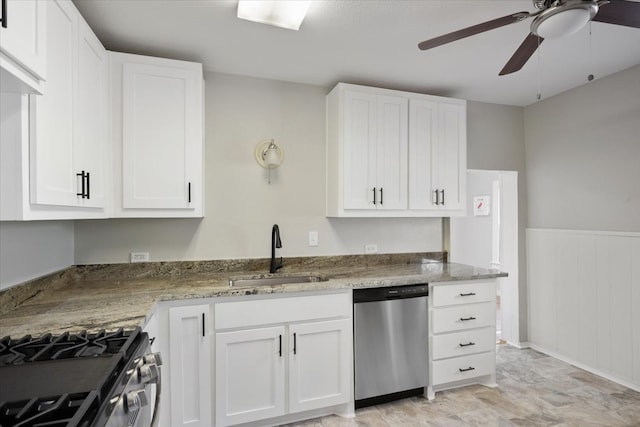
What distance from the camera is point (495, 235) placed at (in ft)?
13.5

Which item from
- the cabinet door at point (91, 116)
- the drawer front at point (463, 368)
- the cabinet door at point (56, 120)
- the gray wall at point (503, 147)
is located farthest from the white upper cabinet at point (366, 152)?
the cabinet door at point (56, 120)

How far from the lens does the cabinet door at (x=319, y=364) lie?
2.10 meters

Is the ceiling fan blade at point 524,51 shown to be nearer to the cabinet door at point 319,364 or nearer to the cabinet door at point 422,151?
the cabinet door at point 422,151

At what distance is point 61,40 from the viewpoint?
1405mm

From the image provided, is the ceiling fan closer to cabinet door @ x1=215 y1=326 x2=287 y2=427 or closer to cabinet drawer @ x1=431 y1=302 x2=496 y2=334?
cabinet drawer @ x1=431 y1=302 x2=496 y2=334

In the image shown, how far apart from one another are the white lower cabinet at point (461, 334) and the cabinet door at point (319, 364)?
2.30 feet

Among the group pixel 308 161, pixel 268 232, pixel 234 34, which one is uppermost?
pixel 234 34

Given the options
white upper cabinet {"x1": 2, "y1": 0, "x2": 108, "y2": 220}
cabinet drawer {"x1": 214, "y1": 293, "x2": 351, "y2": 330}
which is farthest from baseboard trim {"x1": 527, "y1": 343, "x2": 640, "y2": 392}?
white upper cabinet {"x1": 2, "y1": 0, "x2": 108, "y2": 220}

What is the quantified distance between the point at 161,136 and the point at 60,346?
1.39 m

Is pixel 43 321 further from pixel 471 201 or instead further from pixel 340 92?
pixel 471 201

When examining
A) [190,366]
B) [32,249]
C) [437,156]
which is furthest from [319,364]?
[437,156]

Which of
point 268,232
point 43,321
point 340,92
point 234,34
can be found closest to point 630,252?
point 340,92

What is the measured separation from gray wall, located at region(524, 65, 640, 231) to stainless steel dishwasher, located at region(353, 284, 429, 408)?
1749 mm

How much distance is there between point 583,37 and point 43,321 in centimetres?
340
